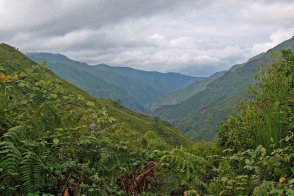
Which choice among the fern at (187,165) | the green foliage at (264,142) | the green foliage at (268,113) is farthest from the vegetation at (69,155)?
Answer: the green foliage at (268,113)

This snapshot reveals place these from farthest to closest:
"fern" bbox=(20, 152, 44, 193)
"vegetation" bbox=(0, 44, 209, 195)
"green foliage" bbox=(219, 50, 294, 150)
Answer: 1. "green foliage" bbox=(219, 50, 294, 150)
2. "vegetation" bbox=(0, 44, 209, 195)
3. "fern" bbox=(20, 152, 44, 193)

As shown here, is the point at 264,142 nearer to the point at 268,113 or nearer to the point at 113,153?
the point at 268,113

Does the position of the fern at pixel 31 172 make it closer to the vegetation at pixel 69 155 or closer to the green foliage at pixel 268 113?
the vegetation at pixel 69 155

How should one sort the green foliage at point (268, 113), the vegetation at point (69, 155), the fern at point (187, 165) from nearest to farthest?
1. the vegetation at point (69, 155)
2. the fern at point (187, 165)
3. the green foliage at point (268, 113)

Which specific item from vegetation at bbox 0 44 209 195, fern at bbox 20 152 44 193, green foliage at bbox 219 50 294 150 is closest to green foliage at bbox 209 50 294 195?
green foliage at bbox 219 50 294 150

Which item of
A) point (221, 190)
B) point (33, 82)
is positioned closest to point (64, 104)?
point (33, 82)

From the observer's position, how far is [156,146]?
6.55 metres

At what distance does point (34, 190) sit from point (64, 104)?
7.24 ft

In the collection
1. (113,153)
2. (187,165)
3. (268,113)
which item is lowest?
(187,165)

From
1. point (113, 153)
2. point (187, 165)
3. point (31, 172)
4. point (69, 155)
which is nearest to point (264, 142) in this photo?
point (187, 165)

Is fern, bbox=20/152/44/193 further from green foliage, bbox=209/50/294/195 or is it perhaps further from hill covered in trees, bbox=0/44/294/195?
green foliage, bbox=209/50/294/195

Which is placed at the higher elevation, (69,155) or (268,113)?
(268,113)

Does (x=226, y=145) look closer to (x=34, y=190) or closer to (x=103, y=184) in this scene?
(x=103, y=184)

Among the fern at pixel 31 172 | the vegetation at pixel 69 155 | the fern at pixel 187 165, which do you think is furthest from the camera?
the fern at pixel 187 165
